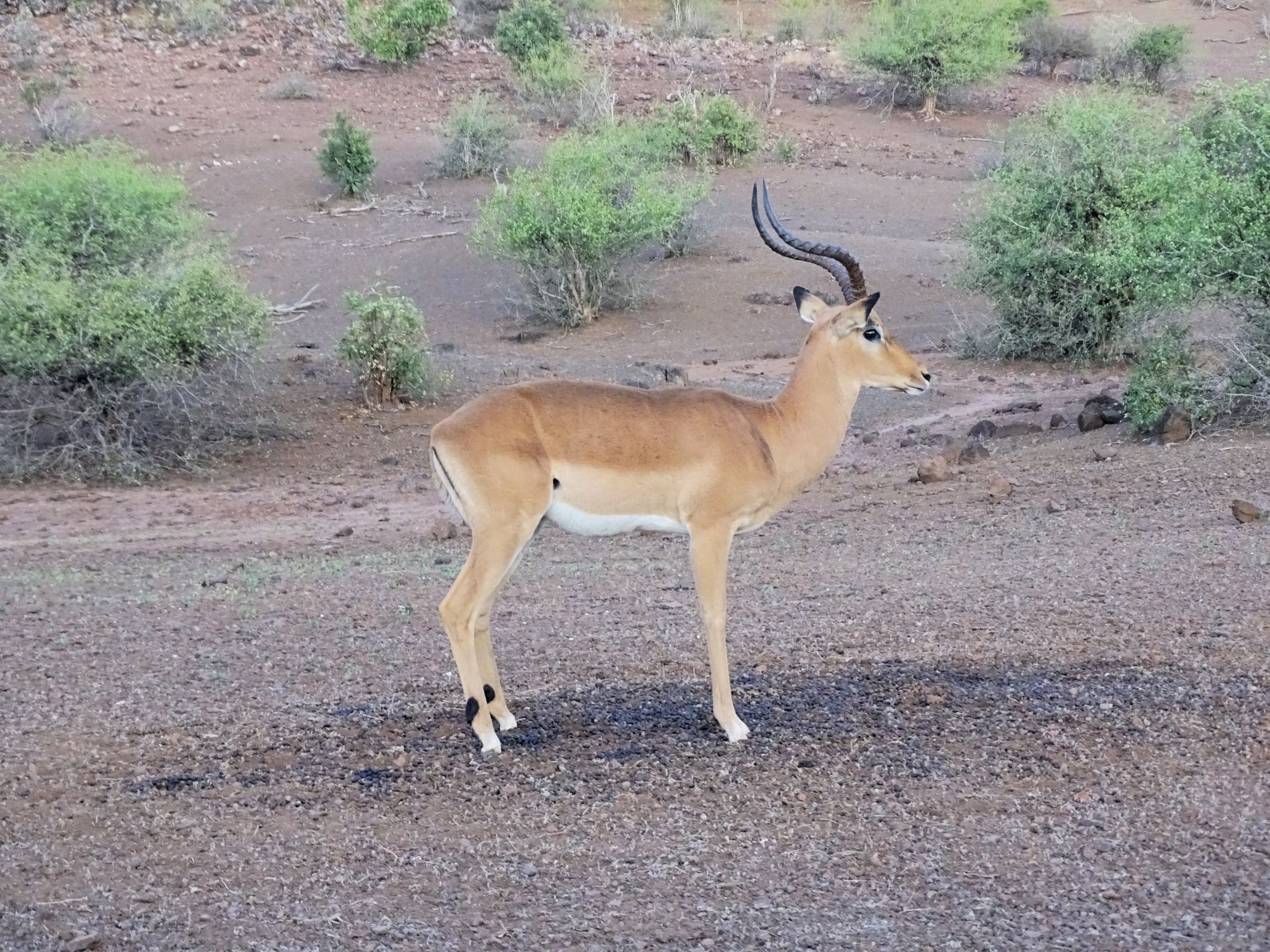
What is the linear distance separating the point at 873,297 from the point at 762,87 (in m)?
32.1

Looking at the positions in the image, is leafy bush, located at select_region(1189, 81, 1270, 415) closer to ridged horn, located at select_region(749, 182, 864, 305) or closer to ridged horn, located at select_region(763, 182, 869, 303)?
ridged horn, located at select_region(749, 182, 864, 305)

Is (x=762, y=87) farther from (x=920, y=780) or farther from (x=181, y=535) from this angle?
(x=920, y=780)

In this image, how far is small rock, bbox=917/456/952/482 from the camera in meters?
12.7

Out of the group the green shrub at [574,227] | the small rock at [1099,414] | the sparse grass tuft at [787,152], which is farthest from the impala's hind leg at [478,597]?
the sparse grass tuft at [787,152]

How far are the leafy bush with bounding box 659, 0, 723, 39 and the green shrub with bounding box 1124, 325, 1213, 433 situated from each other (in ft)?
100

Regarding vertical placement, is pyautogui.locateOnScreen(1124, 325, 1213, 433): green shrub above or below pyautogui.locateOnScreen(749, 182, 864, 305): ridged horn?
below

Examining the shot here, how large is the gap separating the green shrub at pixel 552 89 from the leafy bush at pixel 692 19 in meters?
8.33

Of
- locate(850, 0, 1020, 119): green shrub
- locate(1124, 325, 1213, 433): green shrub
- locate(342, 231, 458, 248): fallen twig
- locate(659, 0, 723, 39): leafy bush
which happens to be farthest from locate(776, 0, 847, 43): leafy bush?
locate(1124, 325, 1213, 433): green shrub

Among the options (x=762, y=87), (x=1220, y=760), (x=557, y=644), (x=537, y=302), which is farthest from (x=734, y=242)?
(x=1220, y=760)

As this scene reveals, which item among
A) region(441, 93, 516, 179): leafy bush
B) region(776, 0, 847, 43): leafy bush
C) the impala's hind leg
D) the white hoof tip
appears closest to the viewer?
the impala's hind leg

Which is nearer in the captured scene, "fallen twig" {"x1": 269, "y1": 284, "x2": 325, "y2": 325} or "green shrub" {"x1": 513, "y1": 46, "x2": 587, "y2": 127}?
"fallen twig" {"x1": 269, "y1": 284, "x2": 325, "y2": 325}

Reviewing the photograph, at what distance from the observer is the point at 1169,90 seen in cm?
3938

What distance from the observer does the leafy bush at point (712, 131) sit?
98.6ft

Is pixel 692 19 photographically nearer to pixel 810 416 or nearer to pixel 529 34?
pixel 529 34
